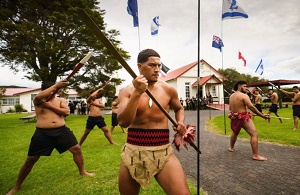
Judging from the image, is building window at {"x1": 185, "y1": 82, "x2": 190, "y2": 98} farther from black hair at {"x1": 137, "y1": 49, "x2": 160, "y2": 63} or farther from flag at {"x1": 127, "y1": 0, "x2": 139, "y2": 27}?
black hair at {"x1": 137, "y1": 49, "x2": 160, "y2": 63}

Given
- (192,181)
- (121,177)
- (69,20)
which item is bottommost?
(192,181)

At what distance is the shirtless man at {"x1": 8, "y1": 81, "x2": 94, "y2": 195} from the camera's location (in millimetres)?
3932

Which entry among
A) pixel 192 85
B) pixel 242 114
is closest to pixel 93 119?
pixel 242 114

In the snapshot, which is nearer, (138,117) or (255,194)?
(138,117)

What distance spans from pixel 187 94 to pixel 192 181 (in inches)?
1214

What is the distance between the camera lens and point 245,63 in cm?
1778

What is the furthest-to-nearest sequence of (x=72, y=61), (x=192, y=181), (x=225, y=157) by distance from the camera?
(x=72, y=61) < (x=225, y=157) < (x=192, y=181)

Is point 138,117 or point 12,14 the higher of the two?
point 12,14

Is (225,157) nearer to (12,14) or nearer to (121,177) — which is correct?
(121,177)

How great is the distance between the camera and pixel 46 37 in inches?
780

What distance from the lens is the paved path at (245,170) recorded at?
3.83 meters

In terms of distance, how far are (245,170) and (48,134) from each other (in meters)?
4.54

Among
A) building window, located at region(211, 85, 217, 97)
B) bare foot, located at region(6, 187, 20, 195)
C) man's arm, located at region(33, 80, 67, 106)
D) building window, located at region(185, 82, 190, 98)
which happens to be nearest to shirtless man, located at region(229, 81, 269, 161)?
man's arm, located at region(33, 80, 67, 106)

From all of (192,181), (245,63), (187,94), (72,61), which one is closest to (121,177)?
(192,181)
